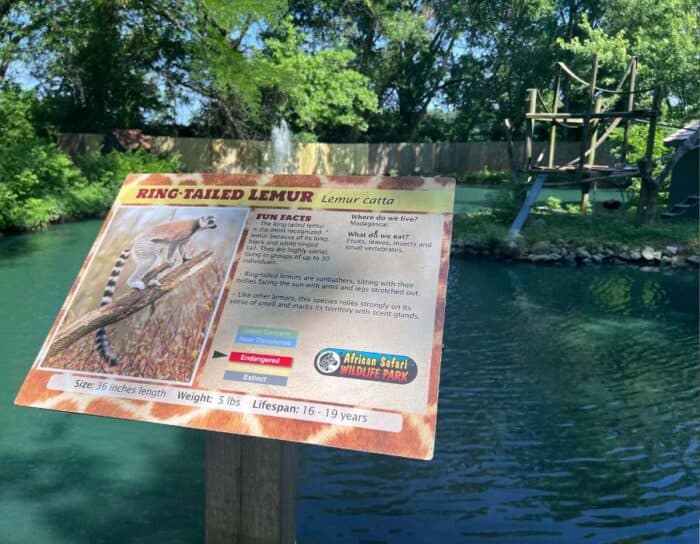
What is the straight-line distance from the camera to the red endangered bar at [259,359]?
2.02 metres

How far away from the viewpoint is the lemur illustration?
90.8 inches

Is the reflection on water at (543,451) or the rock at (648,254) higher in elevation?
the rock at (648,254)

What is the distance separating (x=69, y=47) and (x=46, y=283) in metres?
7.55

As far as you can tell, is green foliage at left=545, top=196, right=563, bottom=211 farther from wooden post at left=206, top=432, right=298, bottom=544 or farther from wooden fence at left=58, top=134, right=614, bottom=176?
wooden post at left=206, top=432, right=298, bottom=544

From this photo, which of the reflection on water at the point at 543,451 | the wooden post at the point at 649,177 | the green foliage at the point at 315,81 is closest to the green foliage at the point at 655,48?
the green foliage at the point at 315,81

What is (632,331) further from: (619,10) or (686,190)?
(619,10)

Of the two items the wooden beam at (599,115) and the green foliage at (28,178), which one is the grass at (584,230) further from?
Result: the green foliage at (28,178)

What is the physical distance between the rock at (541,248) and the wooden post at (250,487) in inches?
410

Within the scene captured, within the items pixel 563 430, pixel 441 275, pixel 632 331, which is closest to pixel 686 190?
pixel 632 331

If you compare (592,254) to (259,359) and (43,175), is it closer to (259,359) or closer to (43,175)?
(259,359)

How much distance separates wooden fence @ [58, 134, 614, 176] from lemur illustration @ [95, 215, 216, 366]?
19364 mm

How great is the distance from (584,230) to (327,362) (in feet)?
38.6

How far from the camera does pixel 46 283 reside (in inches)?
383

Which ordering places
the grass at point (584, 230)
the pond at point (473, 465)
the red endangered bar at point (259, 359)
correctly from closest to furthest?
the red endangered bar at point (259, 359), the pond at point (473, 465), the grass at point (584, 230)
